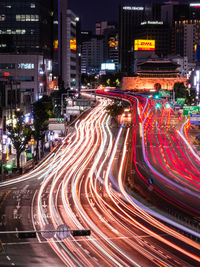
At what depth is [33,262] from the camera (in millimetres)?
24734

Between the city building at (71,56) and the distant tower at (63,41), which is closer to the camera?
the distant tower at (63,41)

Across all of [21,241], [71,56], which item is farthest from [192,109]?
[71,56]

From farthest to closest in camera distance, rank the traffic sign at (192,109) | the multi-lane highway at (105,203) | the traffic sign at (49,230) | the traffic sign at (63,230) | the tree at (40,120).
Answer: the traffic sign at (192,109), the tree at (40,120), the multi-lane highway at (105,203), the traffic sign at (49,230), the traffic sign at (63,230)

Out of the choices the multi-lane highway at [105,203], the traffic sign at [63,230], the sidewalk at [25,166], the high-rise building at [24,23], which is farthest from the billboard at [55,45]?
the traffic sign at [63,230]

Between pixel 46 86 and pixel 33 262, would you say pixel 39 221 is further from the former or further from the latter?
pixel 46 86

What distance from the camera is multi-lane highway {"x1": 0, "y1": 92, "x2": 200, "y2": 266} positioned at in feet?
84.5

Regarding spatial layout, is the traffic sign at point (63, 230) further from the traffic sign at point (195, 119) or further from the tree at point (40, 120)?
the traffic sign at point (195, 119)

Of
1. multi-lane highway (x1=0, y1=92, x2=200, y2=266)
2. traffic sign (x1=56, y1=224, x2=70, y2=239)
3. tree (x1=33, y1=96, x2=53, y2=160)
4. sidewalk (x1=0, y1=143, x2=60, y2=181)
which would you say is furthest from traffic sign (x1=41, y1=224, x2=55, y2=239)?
tree (x1=33, y1=96, x2=53, y2=160)

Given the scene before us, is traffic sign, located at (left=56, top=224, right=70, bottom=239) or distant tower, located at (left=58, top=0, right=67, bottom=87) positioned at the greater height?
distant tower, located at (left=58, top=0, right=67, bottom=87)

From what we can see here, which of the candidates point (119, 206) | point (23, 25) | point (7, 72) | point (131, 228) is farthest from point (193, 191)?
point (23, 25)

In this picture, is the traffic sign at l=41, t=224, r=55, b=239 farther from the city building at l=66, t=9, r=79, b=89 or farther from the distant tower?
the city building at l=66, t=9, r=79, b=89

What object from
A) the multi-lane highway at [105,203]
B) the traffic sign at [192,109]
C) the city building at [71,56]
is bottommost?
the multi-lane highway at [105,203]

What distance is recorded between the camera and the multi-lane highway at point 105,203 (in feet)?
84.5

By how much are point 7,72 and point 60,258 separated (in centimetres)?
8116
